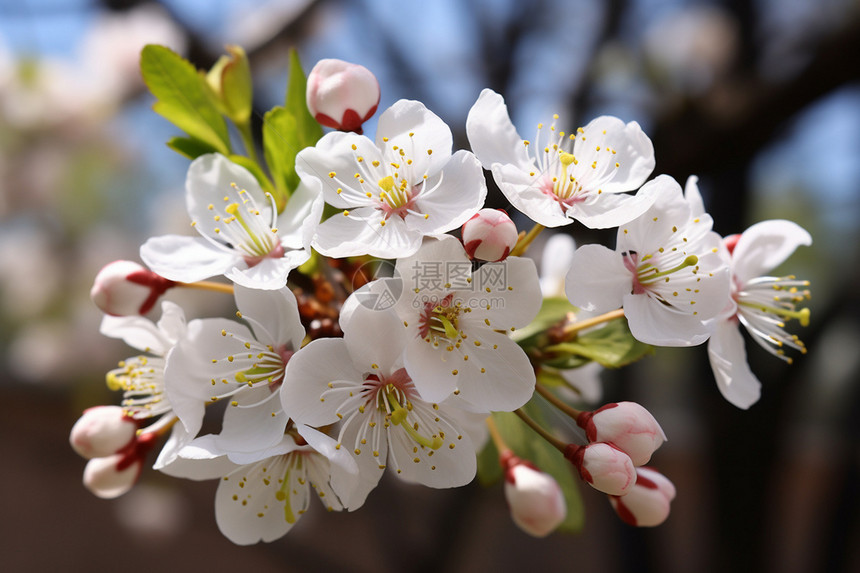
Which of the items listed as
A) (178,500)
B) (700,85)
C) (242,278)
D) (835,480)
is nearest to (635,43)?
(700,85)

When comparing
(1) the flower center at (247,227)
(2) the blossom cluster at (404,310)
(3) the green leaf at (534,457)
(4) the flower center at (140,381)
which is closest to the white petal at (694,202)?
(2) the blossom cluster at (404,310)


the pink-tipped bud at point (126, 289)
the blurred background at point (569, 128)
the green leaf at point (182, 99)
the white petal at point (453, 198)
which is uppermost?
the green leaf at point (182, 99)

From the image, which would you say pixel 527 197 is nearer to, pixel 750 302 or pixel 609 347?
pixel 609 347

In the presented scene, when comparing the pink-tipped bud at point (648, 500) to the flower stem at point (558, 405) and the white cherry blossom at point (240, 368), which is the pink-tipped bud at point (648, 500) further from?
the white cherry blossom at point (240, 368)

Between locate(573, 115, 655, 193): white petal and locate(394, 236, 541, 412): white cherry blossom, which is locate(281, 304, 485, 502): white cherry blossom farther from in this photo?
locate(573, 115, 655, 193): white petal

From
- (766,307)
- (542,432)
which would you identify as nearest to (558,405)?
(542,432)

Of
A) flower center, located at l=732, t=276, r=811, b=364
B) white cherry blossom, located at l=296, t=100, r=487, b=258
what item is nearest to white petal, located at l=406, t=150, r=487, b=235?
white cherry blossom, located at l=296, t=100, r=487, b=258
